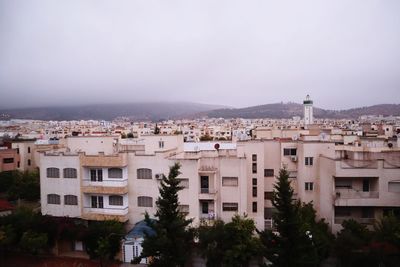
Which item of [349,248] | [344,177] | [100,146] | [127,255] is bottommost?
[127,255]

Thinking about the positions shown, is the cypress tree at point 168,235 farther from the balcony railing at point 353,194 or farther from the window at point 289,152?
the window at point 289,152

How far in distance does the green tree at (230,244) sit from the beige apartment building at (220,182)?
8.34 ft

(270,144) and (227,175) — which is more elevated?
(270,144)

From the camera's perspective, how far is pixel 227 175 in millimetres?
22141

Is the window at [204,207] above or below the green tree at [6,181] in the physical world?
above

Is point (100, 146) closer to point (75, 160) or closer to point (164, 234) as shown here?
point (75, 160)

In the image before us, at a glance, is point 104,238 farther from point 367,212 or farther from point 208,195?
point 367,212

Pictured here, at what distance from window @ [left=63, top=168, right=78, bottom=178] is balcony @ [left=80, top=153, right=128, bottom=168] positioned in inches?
38.9

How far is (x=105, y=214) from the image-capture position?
22641 mm

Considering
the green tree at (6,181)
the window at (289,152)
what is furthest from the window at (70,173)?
the green tree at (6,181)

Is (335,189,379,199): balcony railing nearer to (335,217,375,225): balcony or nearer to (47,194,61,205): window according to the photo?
(335,217,375,225): balcony

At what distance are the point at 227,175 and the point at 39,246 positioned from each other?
1263 cm

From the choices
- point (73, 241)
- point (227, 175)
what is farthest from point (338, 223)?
point (73, 241)

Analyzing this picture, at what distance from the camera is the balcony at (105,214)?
22.4 m
